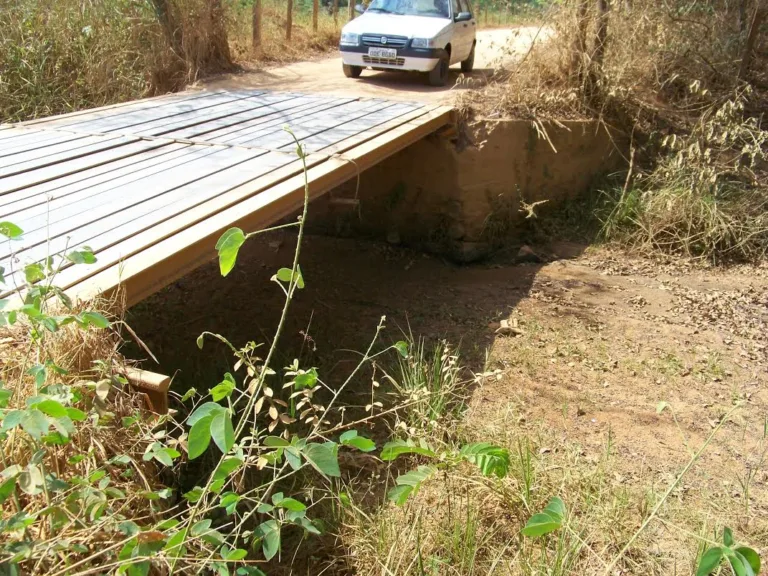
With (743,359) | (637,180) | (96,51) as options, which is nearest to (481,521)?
(743,359)

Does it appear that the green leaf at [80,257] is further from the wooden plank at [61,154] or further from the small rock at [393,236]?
the small rock at [393,236]

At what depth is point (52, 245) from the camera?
3098mm

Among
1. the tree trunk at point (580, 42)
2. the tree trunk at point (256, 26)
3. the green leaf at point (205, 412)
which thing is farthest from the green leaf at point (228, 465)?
the tree trunk at point (256, 26)

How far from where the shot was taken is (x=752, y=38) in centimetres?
780

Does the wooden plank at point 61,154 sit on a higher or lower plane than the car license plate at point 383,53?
lower

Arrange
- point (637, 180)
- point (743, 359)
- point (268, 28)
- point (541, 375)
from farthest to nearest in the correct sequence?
point (268, 28) < point (637, 180) < point (743, 359) < point (541, 375)

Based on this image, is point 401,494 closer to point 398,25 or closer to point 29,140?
point 29,140

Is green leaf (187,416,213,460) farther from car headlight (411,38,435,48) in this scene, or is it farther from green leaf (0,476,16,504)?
car headlight (411,38,435,48)

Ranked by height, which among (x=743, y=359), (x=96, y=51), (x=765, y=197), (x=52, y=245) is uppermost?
(x=96, y=51)

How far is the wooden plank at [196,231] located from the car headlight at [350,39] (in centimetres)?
480

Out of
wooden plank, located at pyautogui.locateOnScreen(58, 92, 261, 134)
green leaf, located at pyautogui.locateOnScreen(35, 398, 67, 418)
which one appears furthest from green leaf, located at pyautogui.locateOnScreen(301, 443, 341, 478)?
wooden plank, located at pyautogui.locateOnScreen(58, 92, 261, 134)

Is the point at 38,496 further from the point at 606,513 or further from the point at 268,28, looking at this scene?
the point at 268,28

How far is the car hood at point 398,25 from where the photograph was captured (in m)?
9.09

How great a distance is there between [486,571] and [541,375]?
2.08m
